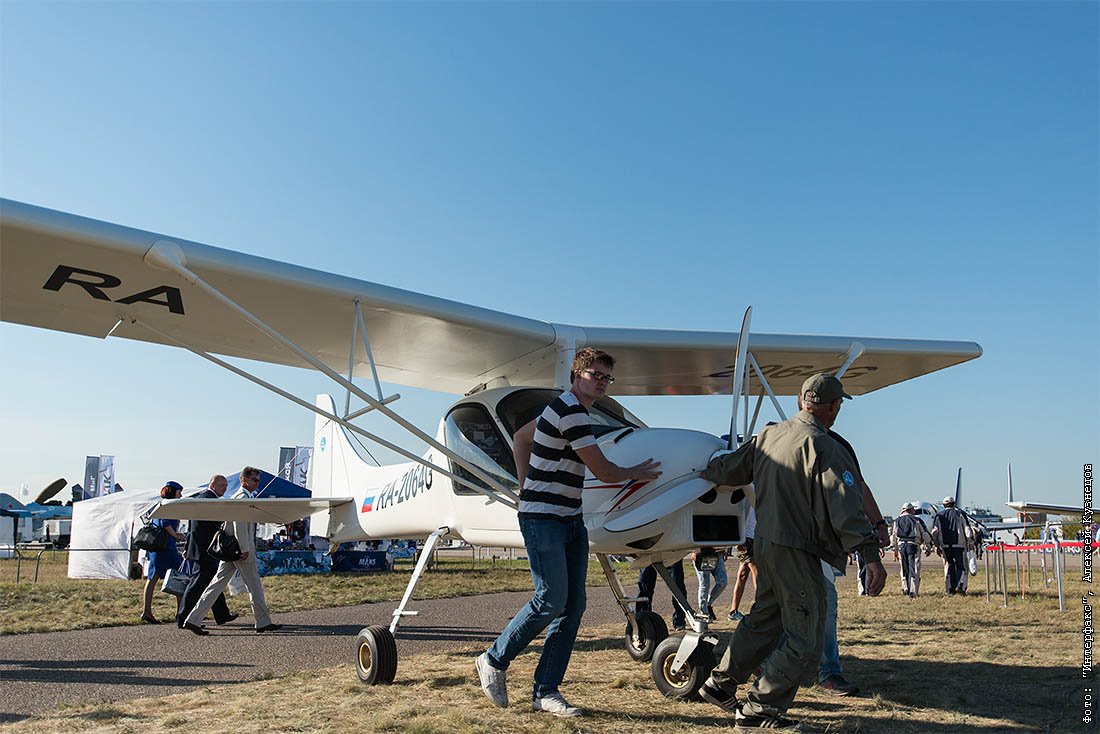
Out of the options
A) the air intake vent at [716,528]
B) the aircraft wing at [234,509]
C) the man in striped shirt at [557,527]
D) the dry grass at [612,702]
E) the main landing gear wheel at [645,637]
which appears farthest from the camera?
the aircraft wing at [234,509]

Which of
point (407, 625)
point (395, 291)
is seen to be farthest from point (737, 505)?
point (407, 625)

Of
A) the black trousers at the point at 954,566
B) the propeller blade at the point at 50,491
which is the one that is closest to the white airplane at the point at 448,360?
the black trousers at the point at 954,566

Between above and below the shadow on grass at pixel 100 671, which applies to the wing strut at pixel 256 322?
above

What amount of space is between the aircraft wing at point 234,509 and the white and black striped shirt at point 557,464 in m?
5.07

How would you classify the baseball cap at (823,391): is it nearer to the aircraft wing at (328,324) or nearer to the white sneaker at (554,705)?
the white sneaker at (554,705)

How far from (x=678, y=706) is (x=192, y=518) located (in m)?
5.76

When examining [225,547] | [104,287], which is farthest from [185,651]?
[104,287]

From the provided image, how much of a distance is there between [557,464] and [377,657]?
2095 millimetres

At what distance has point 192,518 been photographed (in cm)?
838

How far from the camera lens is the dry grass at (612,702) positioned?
13.6ft

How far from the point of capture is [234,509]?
8.41 m

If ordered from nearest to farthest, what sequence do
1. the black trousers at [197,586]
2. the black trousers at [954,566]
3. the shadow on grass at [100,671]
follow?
the shadow on grass at [100,671] < the black trousers at [197,586] < the black trousers at [954,566]

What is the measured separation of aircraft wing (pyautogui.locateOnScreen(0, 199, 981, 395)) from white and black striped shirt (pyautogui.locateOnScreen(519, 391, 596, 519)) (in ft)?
7.31

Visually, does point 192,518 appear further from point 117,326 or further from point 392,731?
point 392,731
